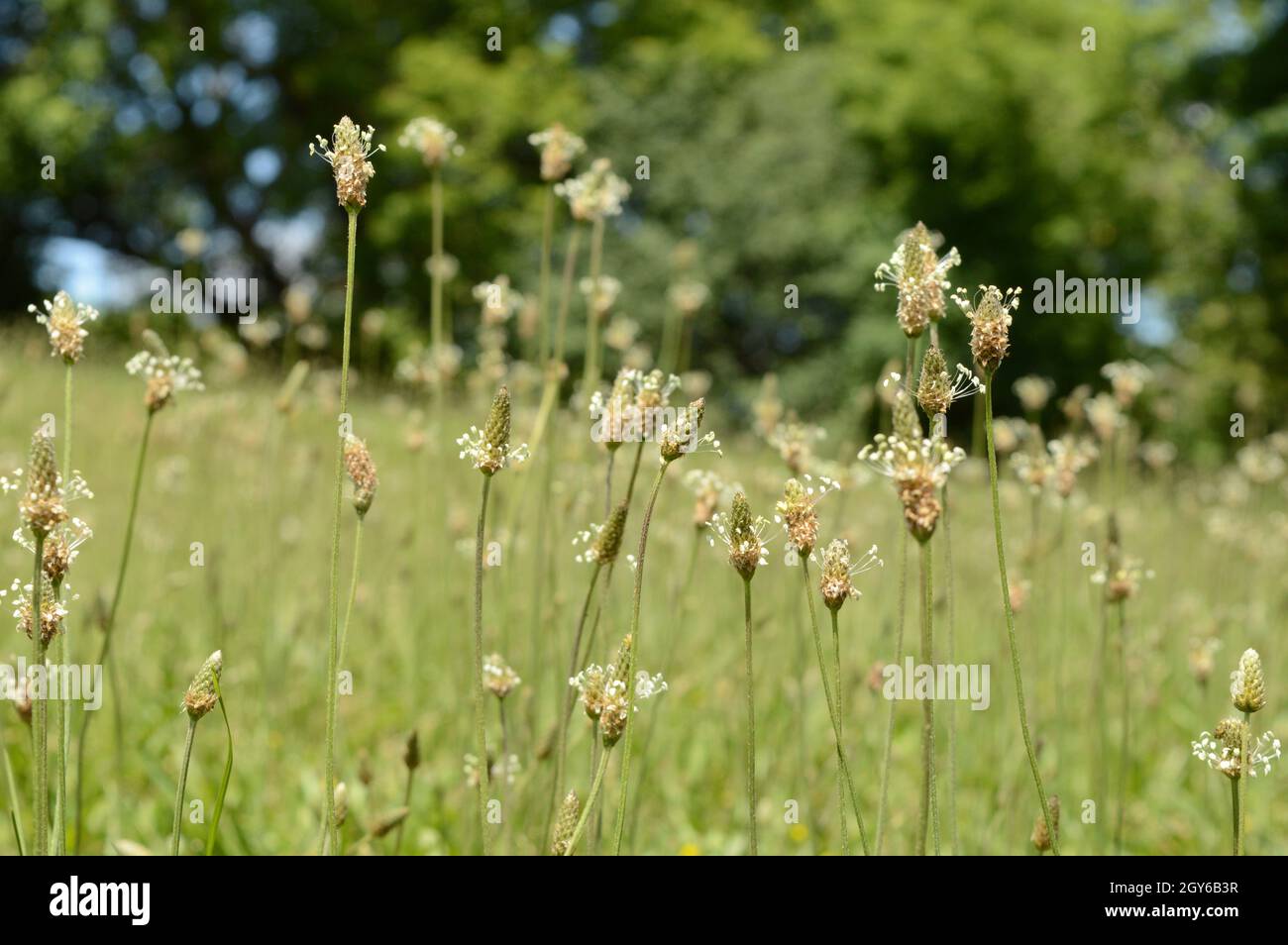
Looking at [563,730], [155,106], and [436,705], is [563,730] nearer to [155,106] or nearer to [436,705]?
[436,705]

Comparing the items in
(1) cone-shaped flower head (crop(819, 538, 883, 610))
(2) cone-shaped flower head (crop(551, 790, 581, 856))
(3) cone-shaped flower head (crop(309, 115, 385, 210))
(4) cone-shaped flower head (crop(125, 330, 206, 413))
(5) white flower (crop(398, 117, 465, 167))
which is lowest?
(2) cone-shaped flower head (crop(551, 790, 581, 856))

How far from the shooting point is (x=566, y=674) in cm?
264

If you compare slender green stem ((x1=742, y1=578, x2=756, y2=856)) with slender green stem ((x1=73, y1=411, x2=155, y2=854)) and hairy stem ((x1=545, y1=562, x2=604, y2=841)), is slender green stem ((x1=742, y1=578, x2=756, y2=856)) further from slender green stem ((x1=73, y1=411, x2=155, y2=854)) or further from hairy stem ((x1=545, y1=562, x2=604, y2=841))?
slender green stem ((x1=73, y1=411, x2=155, y2=854))

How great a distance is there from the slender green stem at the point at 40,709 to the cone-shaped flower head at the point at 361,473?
37cm

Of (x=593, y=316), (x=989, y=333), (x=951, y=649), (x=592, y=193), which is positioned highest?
(x=592, y=193)

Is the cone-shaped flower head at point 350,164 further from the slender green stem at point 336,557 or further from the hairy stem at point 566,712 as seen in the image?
the hairy stem at point 566,712

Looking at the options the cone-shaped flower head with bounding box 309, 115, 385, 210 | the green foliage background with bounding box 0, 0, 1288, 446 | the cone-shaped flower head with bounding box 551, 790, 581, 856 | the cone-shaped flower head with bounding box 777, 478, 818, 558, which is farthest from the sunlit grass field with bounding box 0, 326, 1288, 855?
the green foliage background with bounding box 0, 0, 1288, 446

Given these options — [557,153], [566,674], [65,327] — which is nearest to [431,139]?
[557,153]

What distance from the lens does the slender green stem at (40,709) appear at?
1149mm

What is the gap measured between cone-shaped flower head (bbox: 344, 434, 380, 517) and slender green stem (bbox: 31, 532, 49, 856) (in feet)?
1.22

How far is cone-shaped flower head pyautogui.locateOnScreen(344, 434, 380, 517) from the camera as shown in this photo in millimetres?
1431

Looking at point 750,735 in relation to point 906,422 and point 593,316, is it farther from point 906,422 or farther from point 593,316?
point 593,316

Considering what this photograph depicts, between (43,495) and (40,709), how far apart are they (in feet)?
0.85

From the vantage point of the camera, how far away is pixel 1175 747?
3.86 m
